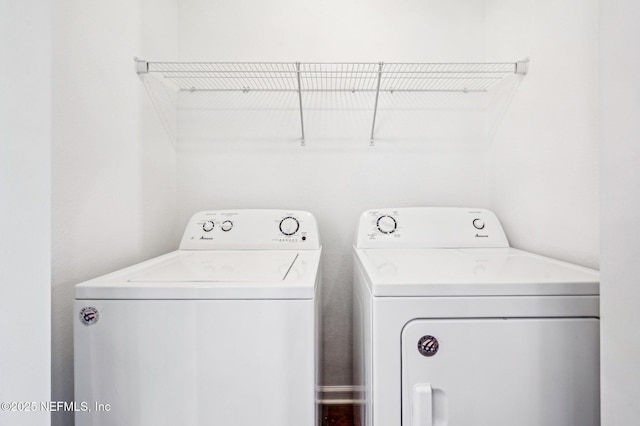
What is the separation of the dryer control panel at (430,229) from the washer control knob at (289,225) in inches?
12.1

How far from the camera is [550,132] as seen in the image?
1.12 meters

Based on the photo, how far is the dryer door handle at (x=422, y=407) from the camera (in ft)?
2.17

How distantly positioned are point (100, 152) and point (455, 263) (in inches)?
52.5

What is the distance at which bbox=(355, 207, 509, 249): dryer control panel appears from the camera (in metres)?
1.30

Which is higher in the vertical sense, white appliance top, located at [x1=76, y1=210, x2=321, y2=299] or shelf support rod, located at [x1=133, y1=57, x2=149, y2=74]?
shelf support rod, located at [x1=133, y1=57, x2=149, y2=74]

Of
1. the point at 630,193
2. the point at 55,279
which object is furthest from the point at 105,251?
the point at 630,193

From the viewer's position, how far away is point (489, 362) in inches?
26.6

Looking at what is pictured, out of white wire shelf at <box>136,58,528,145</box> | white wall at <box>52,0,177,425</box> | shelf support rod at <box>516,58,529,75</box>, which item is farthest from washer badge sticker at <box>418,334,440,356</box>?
shelf support rod at <box>516,58,529,75</box>

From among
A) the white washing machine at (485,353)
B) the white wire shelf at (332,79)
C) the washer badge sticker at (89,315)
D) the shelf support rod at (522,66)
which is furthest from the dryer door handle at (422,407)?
the shelf support rod at (522,66)

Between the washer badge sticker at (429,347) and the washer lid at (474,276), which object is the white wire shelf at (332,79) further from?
the washer badge sticker at (429,347)

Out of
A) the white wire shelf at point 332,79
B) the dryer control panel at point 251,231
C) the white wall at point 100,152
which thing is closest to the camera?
the white wall at point 100,152

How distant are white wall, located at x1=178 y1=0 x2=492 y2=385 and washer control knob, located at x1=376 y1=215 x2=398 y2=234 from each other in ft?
0.72

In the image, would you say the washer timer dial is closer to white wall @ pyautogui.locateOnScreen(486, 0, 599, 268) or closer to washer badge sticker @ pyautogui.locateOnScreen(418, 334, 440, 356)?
washer badge sticker @ pyautogui.locateOnScreen(418, 334, 440, 356)

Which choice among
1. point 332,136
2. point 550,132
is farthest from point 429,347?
point 332,136
